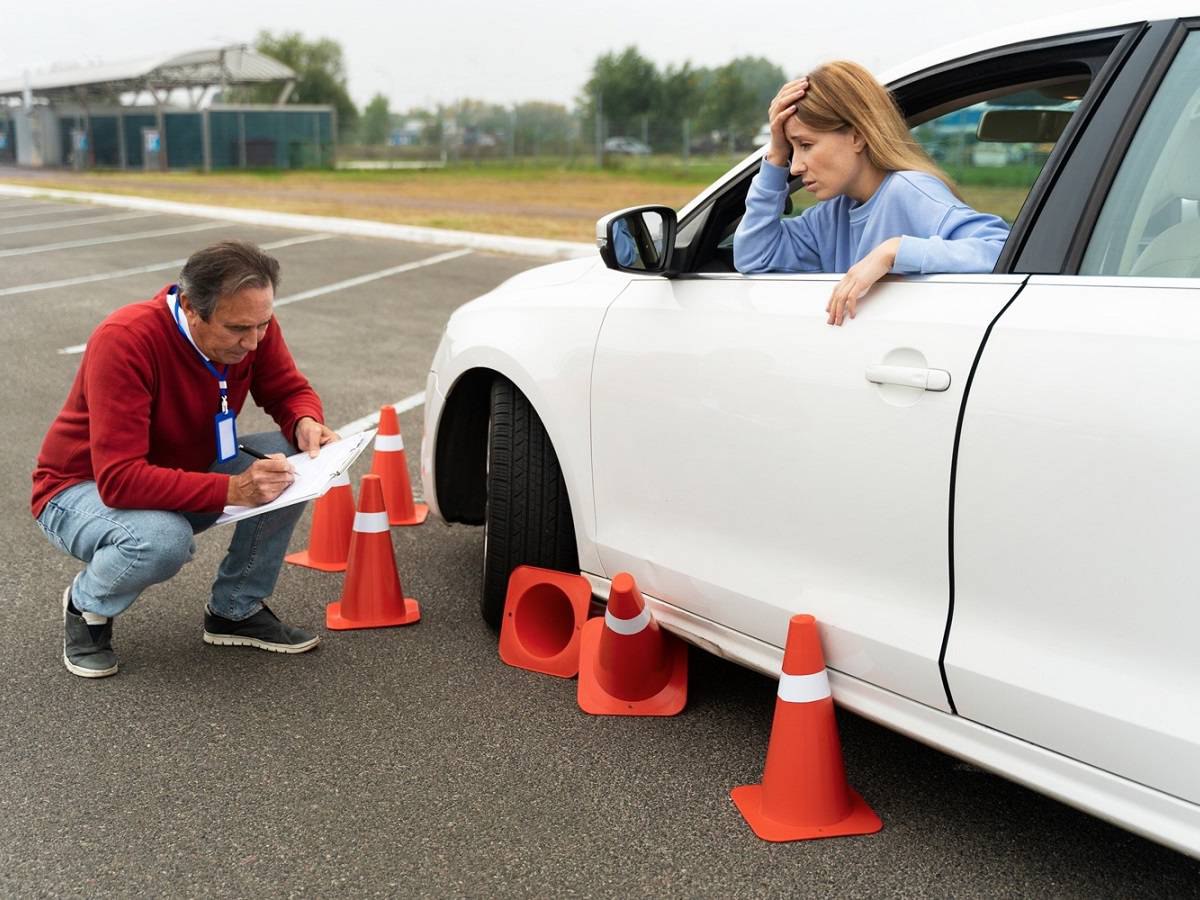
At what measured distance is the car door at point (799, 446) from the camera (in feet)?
7.73

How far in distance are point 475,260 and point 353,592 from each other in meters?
10.3

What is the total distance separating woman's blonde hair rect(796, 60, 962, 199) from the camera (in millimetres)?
2812

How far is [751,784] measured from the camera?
9.63ft

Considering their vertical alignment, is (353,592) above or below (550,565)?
below

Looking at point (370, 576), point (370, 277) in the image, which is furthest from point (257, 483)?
point (370, 277)

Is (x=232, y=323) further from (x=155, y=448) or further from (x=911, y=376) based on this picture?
(x=911, y=376)

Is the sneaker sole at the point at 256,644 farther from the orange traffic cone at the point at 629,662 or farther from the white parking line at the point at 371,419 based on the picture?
the white parking line at the point at 371,419

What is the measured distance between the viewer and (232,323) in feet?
11.0

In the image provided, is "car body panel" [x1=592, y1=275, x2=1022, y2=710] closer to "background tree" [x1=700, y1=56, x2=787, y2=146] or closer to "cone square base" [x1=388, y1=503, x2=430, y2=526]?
"cone square base" [x1=388, y1=503, x2=430, y2=526]

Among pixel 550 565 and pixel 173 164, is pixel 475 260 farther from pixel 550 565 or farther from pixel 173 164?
pixel 173 164

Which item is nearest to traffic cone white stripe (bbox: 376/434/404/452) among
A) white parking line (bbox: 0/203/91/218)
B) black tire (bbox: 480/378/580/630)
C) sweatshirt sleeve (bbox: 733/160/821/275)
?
black tire (bbox: 480/378/580/630)

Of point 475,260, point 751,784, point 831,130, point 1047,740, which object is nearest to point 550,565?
point 751,784

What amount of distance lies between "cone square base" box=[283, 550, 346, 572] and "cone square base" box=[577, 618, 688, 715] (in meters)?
1.34

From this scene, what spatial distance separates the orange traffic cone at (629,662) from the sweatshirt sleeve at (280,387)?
3.71 feet
